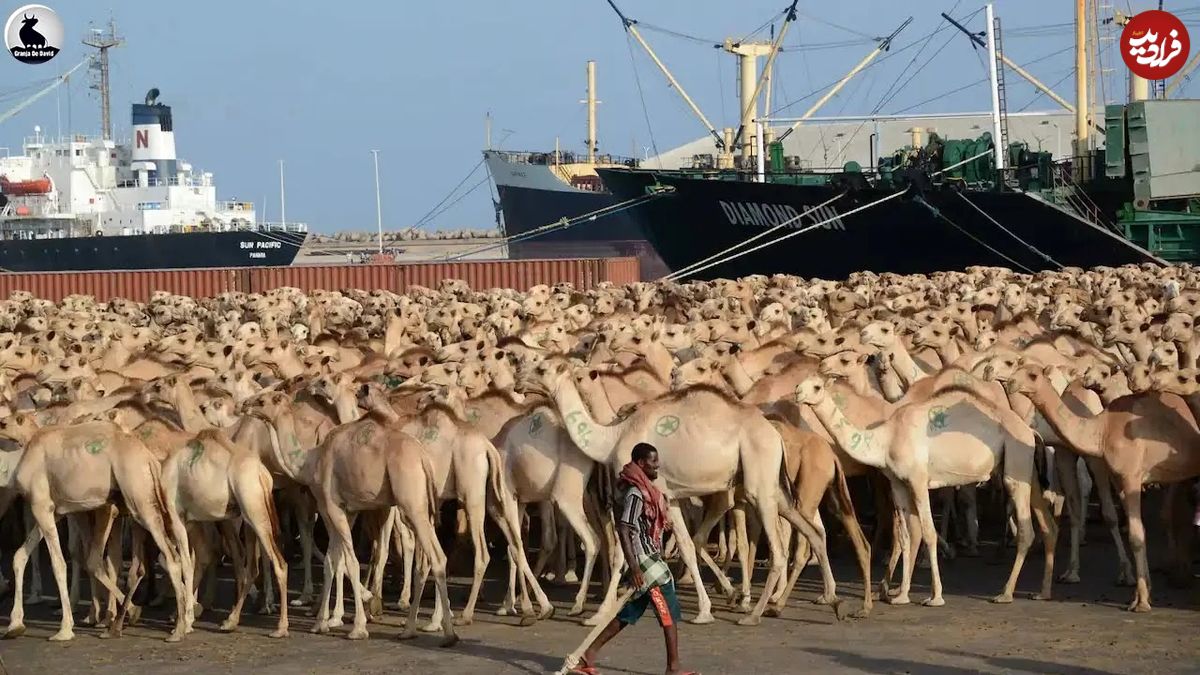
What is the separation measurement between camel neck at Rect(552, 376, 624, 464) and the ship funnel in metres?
64.9

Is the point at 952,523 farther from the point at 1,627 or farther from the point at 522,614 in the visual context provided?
the point at 1,627

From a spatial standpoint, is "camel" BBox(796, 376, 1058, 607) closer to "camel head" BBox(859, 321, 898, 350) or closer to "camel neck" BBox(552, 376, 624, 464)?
"camel neck" BBox(552, 376, 624, 464)

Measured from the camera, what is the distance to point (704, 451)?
44.4ft

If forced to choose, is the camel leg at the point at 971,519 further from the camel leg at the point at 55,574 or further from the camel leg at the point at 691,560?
the camel leg at the point at 55,574

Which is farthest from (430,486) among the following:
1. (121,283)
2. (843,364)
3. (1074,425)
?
(121,283)

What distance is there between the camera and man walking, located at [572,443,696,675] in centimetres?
1095

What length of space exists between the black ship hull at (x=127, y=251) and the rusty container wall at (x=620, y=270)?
2883 centimetres

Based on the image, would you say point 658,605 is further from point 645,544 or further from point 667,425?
point 667,425

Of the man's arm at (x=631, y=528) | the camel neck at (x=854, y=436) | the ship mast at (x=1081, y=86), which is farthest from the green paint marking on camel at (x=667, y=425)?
the ship mast at (x=1081, y=86)

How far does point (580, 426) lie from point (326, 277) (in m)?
30.4

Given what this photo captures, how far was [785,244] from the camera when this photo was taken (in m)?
50.9

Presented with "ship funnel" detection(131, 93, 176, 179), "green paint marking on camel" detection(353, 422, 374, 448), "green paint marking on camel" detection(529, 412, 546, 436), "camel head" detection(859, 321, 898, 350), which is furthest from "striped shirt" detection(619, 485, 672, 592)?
"ship funnel" detection(131, 93, 176, 179)

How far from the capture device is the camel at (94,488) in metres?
13.7

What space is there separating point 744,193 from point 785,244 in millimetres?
2042
